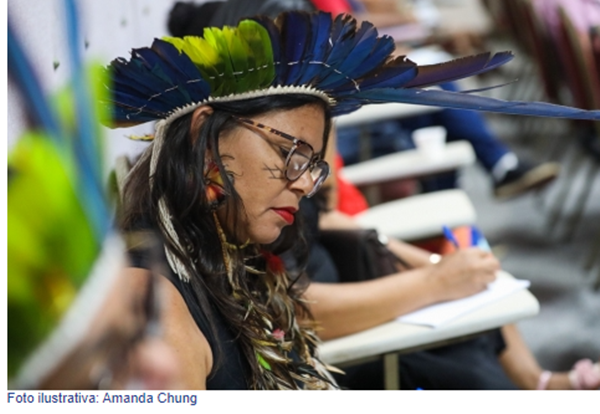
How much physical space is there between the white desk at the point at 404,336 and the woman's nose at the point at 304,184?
1.33 ft

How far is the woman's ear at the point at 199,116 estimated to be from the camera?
0.91m

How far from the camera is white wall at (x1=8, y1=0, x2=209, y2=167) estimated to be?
65cm

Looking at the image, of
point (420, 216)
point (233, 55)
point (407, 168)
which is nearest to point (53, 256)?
point (233, 55)

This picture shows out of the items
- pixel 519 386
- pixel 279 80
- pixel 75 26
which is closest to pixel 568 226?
pixel 519 386

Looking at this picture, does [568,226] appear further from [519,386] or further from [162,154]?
[162,154]

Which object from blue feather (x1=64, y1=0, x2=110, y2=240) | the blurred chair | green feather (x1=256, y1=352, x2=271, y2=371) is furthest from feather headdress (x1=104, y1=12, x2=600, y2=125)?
Result: the blurred chair

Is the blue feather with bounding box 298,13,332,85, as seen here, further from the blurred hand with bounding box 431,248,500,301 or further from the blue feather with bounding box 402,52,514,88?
the blurred hand with bounding box 431,248,500,301

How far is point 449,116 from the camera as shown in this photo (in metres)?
2.89

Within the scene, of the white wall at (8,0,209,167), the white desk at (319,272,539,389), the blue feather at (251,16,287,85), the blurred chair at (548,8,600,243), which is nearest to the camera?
the white wall at (8,0,209,167)

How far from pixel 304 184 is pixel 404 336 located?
0.45 m

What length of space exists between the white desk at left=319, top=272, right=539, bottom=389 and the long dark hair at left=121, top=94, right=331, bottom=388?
332 mm

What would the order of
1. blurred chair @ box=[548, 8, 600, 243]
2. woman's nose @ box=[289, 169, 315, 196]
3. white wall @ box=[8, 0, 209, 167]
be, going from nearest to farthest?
white wall @ box=[8, 0, 209, 167], woman's nose @ box=[289, 169, 315, 196], blurred chair @ box=[548, 8, 600, 243]

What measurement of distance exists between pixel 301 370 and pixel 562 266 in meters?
1.86

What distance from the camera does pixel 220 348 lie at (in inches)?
36.6
